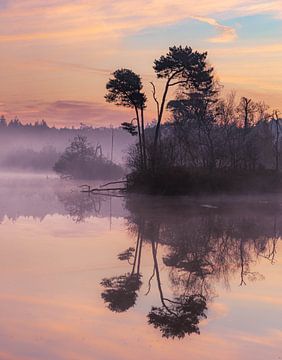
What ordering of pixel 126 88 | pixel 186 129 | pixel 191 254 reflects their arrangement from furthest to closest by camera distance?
pixel 186 129 < pixel 126 88 < pixel 191 254

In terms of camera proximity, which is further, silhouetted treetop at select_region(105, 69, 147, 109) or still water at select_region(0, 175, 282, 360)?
silhouetted treetop at select_region(105, 69, 147, 109)

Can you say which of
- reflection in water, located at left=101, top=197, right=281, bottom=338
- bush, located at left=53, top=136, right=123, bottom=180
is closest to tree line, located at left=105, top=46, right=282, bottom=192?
reflection in water, located at left=101, top=197, right=281, bottom=338

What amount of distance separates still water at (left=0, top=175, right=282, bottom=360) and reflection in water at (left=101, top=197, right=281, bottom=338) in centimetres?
3

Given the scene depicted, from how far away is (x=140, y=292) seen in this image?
11.2 meters

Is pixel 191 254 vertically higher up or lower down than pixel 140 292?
lower down

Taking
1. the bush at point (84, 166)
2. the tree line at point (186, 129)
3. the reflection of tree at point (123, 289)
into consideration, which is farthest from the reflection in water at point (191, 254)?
the bush at point (84, 166)

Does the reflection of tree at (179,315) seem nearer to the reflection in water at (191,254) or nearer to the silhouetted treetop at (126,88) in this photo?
the reflection in water at (191,254)

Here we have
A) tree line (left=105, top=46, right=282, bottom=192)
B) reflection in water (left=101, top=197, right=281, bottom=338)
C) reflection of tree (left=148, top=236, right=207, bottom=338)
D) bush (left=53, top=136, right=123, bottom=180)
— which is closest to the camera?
reflection of tree (left=148, top=236, right=207, bottom=338)

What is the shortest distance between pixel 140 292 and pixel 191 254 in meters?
5.04

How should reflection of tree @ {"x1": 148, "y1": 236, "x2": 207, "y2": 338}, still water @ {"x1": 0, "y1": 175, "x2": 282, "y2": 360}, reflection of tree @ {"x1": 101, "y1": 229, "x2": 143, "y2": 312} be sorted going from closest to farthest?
1. still water @ {"x1": 0, "y1": 175, "x2": 282, "y2": 360}
2. reflection of tree @ {"x1": 148, "y1": 236, "x2": 207, "y2": 338}
3. reflection of tree @ {"x1": 101, "y1": 229, "x2": 143, "y2": 312}

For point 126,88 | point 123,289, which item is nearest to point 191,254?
point 123,289

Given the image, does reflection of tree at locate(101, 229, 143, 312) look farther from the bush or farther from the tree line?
the bush

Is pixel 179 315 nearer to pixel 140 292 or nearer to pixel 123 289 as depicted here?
pixel 140 292

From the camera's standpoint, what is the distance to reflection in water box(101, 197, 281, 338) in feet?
32.7
